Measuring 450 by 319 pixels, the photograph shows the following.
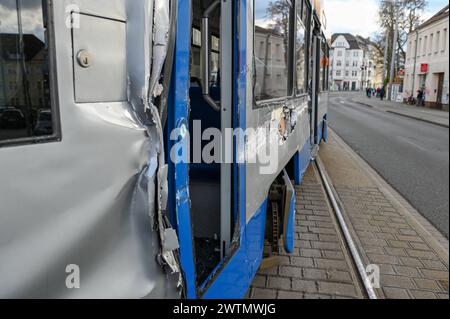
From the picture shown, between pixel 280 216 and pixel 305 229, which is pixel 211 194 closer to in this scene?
pixel 280 216

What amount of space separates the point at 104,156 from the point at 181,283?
707mm

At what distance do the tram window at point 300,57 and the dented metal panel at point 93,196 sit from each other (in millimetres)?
3244

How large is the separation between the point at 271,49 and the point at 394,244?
2.81m

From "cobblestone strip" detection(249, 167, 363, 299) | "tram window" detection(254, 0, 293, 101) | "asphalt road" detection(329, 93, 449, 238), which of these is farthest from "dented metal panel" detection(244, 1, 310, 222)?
"asphalt road" detection(329, 93, 449, 238)

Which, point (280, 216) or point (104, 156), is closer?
point (104, 156)

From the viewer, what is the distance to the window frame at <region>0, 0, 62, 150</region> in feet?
3.63

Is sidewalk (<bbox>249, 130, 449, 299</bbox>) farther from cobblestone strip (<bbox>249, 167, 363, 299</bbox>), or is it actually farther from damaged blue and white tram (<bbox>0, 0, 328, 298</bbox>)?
damaged blue and white tram (<bbox>0, 0, 328, 298</bbox>)

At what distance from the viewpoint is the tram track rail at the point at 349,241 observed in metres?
3.65

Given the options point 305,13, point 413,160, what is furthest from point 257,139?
point 413,160

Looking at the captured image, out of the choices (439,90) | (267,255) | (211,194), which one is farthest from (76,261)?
(439,90)

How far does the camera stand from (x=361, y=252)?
14.6ft

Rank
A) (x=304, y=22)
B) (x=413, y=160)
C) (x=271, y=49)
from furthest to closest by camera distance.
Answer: (x=413, y=160), (x=304, y=22), (x=271, y=49)

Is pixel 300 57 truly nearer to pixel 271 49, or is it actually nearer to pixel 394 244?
pixel 271 49

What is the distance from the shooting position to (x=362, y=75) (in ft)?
270
